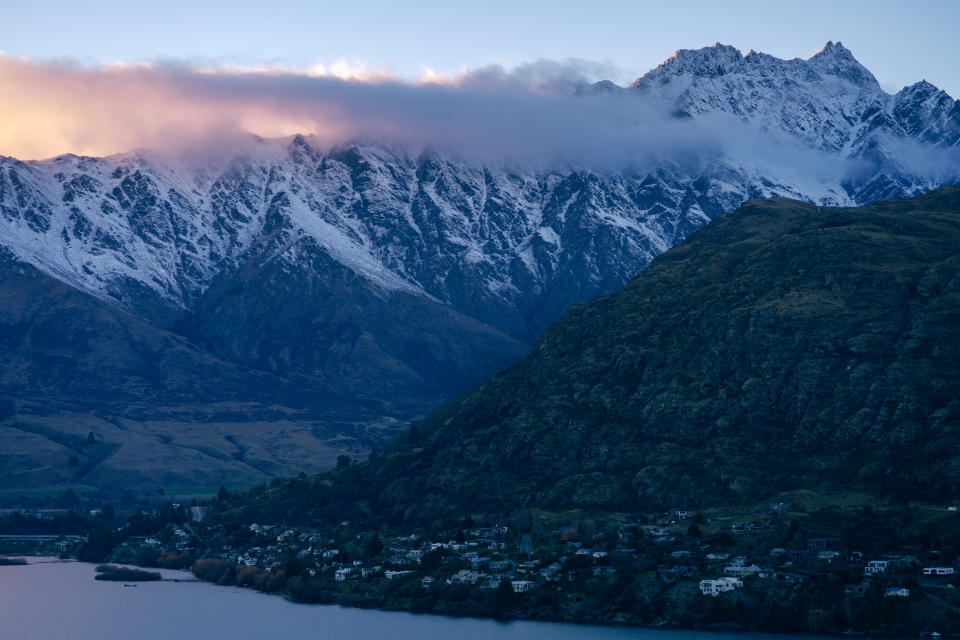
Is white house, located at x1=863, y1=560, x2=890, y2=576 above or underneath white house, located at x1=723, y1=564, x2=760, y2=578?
above

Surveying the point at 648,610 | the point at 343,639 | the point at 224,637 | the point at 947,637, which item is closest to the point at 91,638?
the point at 224,637

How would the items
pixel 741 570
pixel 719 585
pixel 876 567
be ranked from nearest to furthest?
pixel 876 567, pixel 719 585, pixel 741 570

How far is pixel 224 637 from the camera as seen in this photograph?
19838 cm

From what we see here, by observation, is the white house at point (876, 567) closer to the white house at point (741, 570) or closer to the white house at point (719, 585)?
the white house at point (741, 570)

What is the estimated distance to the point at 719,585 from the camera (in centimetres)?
19500

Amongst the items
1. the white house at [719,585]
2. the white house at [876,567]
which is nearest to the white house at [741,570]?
the white house at [719,585]

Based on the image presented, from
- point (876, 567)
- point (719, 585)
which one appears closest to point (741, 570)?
point (719, 585)

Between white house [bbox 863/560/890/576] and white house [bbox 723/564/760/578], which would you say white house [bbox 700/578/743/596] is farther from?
white house [bbox 863/560/890/576]

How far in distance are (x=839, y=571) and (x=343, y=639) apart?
212 ft

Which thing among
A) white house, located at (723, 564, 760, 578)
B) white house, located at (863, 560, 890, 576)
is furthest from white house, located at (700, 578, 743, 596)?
white house, located at (863, 560, 890, 576)

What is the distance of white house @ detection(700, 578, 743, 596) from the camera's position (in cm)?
19438

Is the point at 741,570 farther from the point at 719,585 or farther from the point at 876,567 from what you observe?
the point at 876,567

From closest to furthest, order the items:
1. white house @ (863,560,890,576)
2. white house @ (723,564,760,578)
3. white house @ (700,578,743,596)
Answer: white house @ (863,560,890,576)
white house @ (700,578,743,596)
white house @ (723,564,760,578)

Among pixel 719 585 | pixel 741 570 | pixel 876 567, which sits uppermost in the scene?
pixel 876 567
